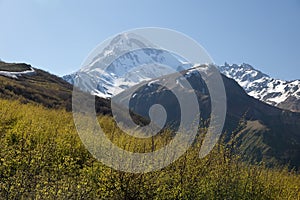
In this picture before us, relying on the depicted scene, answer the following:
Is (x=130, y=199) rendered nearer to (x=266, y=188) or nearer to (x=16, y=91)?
(x=266, y=188)

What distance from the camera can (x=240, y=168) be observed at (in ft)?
39.2

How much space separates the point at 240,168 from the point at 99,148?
4.45 metres

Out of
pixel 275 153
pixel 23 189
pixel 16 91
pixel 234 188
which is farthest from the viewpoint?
pixel 275 153

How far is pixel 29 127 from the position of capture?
1247 cm

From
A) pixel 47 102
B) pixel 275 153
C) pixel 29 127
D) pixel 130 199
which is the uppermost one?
pixel 29 127

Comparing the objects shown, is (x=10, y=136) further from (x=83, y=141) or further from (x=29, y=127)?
(x=83, y=141)

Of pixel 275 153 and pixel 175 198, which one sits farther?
pixel 275 153

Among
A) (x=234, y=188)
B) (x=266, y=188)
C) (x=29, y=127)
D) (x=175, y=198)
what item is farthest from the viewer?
(x=29, y=127)

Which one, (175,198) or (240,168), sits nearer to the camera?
(175,198)

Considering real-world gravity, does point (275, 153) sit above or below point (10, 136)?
below

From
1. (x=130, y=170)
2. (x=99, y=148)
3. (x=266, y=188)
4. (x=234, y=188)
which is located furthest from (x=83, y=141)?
(x=266, y=188)

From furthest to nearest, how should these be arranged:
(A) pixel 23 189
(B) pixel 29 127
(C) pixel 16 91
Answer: (C) pixel 16 91
(B) pixel 29 127
(A) pixel 23 189

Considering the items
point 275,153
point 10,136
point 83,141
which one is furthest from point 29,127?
point 275,153

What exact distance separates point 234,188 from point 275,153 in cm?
18554
